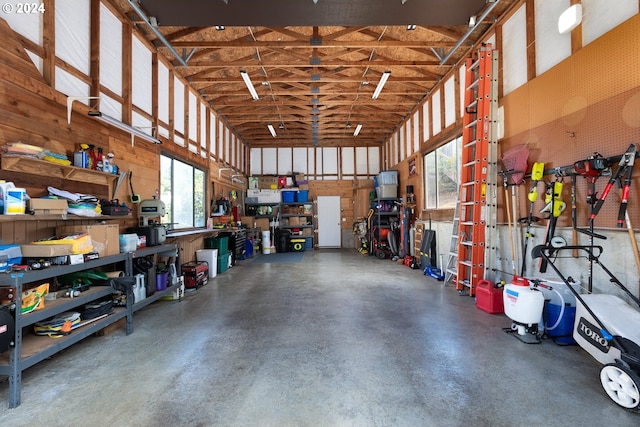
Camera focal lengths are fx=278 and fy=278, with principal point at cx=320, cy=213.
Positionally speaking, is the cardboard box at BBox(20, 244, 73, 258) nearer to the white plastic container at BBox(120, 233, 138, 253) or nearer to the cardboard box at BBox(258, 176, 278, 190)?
the white plastic container at BBox(120, 233, 138, 253)

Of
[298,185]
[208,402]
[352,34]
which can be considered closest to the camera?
[208,402]

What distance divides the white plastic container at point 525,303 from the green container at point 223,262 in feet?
19.0

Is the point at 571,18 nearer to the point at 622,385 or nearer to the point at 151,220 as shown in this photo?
the point at 622,385

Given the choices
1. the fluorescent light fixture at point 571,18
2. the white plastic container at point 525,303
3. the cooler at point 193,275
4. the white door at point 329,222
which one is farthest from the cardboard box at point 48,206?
the white door at point 329,222

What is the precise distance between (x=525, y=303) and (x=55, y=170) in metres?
5.10

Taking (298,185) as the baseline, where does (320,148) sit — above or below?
above

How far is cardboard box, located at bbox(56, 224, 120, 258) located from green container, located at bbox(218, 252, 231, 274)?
353 cm

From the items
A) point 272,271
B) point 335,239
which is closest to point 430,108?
point 272,271

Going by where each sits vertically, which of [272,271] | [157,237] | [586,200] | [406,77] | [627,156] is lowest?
[272,271]

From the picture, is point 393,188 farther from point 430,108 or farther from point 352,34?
point 352,34

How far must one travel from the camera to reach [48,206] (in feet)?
8.36

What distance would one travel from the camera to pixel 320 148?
11.6 metres

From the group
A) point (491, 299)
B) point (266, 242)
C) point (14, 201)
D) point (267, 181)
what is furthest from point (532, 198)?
point (267, 181)

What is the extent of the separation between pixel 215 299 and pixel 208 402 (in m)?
2.68
